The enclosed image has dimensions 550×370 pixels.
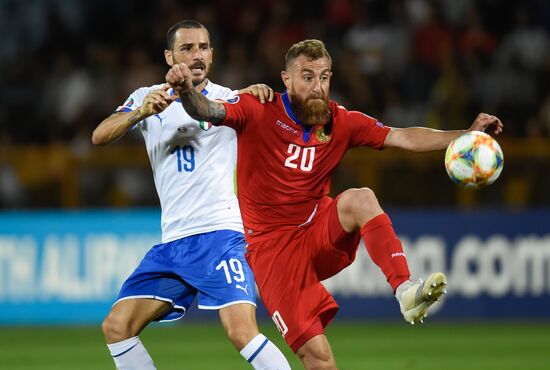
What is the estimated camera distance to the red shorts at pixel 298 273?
7227mm

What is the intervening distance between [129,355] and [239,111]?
1794 millimetres

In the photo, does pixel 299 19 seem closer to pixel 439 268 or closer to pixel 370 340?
pixel 439 268

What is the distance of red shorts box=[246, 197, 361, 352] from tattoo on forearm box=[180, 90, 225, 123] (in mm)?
936

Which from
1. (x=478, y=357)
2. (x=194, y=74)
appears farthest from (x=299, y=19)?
(x=194, y=74)

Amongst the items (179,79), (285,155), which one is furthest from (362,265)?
(179,79)

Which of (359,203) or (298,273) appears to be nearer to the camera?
(359,203)

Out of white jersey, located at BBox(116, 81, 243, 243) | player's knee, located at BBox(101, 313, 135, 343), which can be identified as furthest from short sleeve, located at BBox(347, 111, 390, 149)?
player's knee, located at BBox(101, 313, 135, 343)

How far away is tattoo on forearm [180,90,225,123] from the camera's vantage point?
6805 mm

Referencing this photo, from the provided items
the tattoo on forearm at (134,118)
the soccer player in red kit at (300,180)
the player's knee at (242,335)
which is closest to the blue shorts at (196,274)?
the soccer player in red kit at (300,180)

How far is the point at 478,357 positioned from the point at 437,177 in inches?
179

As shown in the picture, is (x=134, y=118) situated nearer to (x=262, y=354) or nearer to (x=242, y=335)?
(x=242, y=335)

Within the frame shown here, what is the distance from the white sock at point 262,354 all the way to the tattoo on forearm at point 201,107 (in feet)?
4.68

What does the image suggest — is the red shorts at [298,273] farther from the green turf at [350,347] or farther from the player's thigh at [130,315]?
the green turf at [350,347]

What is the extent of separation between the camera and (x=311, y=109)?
23.7 ft
